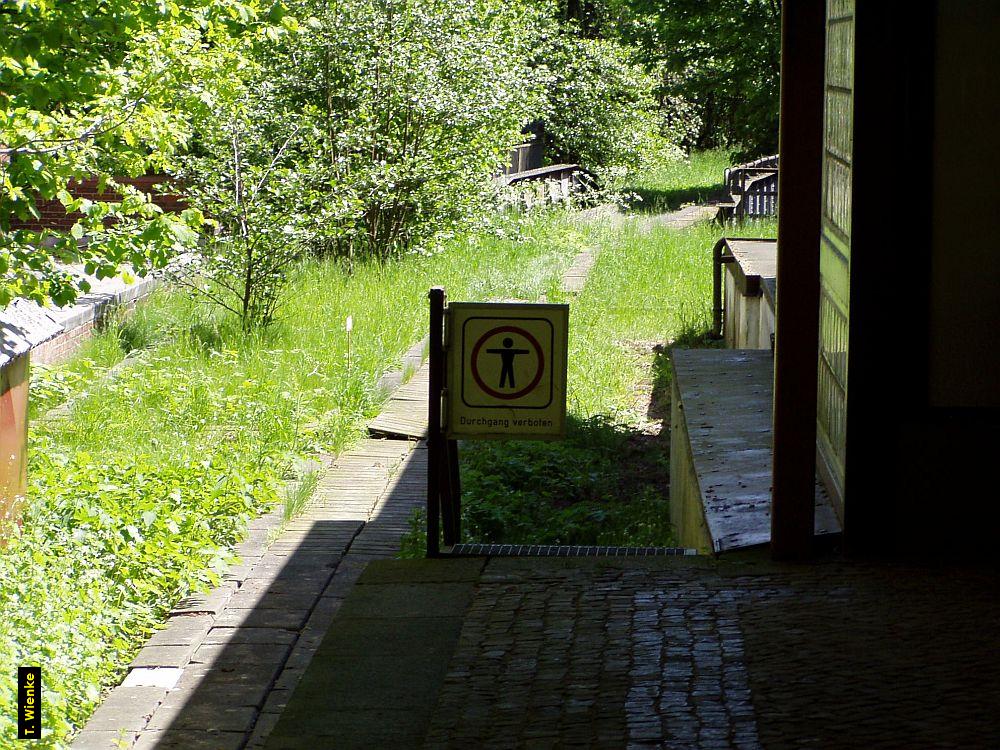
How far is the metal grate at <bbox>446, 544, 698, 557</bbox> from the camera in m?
5.39

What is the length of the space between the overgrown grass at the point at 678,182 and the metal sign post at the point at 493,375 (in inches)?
772

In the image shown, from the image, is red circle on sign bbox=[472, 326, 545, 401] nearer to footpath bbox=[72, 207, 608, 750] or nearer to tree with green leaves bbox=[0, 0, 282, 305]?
footpath bbox=[72, 207, 608, 750]

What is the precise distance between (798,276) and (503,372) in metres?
1.27

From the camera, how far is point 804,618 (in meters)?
4.31

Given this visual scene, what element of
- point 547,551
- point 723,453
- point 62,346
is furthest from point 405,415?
point 547,551

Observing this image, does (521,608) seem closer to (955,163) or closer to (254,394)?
(955,163)

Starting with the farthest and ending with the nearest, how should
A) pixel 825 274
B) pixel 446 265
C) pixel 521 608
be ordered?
pixel 446 265, pixel 825 274, pixel 521 608

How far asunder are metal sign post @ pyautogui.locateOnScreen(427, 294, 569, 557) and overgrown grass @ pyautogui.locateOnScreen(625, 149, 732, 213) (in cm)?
1961

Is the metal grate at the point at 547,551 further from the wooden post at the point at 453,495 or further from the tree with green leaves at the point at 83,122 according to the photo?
the tree with green leaves at the point at 83,122

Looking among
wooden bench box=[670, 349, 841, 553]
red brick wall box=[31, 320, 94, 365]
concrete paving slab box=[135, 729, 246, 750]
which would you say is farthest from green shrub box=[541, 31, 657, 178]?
concrete paving slab box=[135, 729, 246, 750]

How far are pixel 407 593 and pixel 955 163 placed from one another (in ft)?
8.41

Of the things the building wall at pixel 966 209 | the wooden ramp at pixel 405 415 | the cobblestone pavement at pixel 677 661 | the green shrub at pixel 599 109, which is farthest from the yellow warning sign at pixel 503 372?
the green shrub at pixel 599 109

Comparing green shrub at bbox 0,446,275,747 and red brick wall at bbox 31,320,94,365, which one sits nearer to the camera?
green shrub at bbox 0,446,275,747

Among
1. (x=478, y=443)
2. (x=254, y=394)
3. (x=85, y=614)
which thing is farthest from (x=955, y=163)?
(x=254, y=394)
